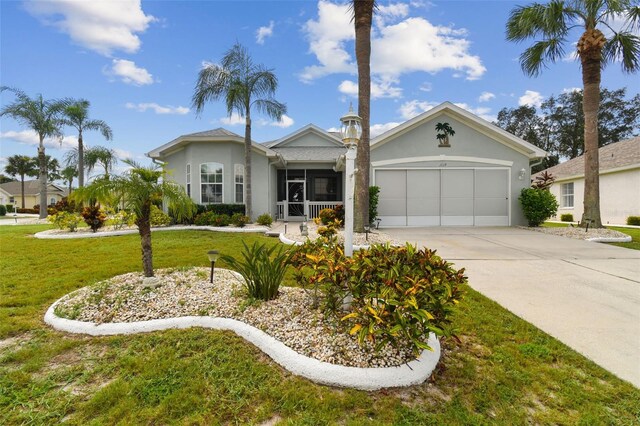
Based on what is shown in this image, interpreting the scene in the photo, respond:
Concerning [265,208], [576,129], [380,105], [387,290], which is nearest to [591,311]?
[387,290]

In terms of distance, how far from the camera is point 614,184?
653 inches

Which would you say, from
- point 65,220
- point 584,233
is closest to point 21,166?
point 65,220

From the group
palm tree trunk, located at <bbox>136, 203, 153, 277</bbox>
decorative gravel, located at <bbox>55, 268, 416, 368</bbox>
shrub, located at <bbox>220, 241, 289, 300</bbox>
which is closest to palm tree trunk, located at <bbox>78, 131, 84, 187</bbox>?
decorative gravel, located at <bbox>55, 268, 416, 368</bbox>

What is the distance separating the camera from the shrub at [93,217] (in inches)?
432

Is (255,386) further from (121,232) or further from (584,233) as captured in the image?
(584,233)

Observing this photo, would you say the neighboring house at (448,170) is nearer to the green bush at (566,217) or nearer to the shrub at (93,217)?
the shrub at (93,217)

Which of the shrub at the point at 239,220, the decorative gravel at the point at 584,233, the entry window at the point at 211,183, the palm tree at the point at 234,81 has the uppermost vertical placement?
the palm tree at the point at 234,81

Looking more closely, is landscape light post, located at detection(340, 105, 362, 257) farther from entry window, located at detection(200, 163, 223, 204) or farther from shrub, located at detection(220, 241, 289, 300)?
entry window, located at detection(200, 163, 223, 204)

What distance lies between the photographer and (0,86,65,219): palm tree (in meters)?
17.5

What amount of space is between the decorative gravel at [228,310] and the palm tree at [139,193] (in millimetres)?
532

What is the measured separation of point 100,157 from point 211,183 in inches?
610

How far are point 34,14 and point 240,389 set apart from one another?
10373 mm

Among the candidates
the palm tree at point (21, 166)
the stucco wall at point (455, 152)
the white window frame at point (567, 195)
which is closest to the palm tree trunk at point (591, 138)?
the stucco wall at point (455, 152)

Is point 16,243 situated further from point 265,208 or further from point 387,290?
point 387,290
